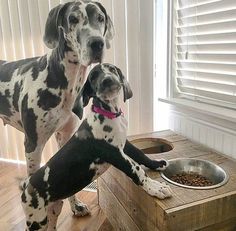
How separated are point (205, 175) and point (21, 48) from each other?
1561 mm

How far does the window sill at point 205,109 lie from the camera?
1.28 metres

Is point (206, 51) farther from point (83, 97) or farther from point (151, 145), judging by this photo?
point (83, 97)

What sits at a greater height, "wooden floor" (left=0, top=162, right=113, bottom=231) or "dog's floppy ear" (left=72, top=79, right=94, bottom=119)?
"dog's floppy ear" (left=72, top=79, right=94, bottom=119)

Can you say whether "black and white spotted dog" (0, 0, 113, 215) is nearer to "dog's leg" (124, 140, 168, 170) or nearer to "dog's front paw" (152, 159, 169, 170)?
"dog's leg" (124, 140, 168, 170)

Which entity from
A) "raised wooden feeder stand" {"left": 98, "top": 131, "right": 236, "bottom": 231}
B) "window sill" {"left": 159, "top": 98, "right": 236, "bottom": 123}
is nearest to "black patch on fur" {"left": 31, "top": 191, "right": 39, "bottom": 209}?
"raised wooden feeder stand" {"left": 98, "top": 131, "right": 236, "bottom": 231}

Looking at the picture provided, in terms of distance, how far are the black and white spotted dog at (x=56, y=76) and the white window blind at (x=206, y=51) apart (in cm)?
50

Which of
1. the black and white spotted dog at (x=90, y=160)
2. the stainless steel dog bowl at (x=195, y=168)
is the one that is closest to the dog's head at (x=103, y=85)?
the black and white spotted dog at (x=90, y=160)

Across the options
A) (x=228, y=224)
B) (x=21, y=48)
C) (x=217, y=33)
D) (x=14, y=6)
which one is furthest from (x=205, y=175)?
(x=14, y=6)

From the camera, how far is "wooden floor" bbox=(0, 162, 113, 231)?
1.54 m

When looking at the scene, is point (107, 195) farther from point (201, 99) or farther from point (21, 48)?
point (21, 48)

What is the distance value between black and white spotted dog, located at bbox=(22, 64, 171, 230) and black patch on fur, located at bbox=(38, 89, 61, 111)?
246mm

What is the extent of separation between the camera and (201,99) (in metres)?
1.52

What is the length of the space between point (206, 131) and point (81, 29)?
2.65ft

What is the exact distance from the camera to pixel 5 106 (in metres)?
1.47
